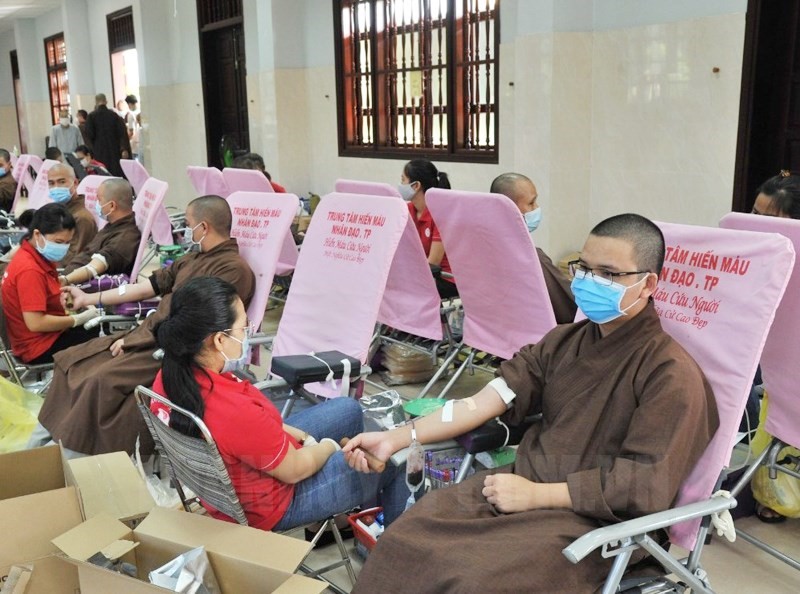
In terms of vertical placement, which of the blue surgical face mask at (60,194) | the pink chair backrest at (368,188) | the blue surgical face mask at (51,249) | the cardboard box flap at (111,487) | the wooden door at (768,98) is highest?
the wooden door at (768,98)

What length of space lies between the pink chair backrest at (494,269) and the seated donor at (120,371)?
82 cm

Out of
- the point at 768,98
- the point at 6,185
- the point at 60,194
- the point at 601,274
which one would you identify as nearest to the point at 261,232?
the point at 601,274

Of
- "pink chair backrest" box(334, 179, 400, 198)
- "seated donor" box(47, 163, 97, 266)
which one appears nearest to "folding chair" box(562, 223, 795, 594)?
"pink chair backrest" box(334, 179, 400, 198)

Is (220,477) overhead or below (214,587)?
overhead

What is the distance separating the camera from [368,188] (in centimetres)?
404

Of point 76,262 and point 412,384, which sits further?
point 76,262

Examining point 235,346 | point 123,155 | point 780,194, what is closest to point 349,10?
point 123,155

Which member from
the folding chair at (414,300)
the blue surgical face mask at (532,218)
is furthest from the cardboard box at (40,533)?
the blue surgical face mask at (532,218)

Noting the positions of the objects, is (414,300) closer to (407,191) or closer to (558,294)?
(558,294)

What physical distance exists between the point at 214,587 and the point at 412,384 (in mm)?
2188

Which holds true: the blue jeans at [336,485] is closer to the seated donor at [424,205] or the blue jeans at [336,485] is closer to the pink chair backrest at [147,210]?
the seated donor at [424,205]

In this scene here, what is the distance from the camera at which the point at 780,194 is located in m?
2.97

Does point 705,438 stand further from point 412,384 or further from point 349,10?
point 349,10

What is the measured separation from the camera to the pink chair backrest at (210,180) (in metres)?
5.45
